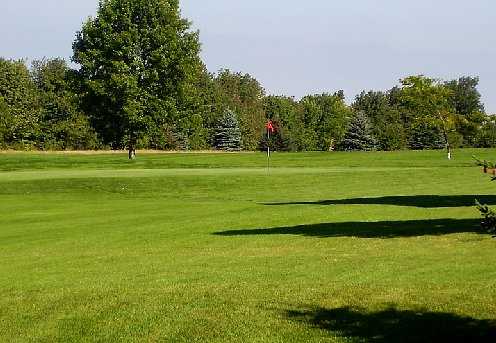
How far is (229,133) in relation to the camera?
118875 mm

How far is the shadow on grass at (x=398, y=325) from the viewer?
25.7 ft

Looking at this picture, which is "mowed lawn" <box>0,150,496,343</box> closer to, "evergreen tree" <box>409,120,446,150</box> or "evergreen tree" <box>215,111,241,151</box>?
"evergreen tree" <box>409,120,446,150</box>

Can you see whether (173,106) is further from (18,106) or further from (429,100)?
(18,106)

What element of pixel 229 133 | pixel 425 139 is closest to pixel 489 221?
pixel 425 139

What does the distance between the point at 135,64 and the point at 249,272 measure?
55112 mm

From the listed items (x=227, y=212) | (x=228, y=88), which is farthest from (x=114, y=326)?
(x=228, y=88)

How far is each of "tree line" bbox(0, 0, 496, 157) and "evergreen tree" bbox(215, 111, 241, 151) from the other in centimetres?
18

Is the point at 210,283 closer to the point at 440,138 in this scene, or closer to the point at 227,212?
the point at 227,212

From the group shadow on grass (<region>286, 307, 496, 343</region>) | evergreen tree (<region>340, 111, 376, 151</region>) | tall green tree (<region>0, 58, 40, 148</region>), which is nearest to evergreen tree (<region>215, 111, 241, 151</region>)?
evergreen tree (<region>340, 111, 376, 151</region>)

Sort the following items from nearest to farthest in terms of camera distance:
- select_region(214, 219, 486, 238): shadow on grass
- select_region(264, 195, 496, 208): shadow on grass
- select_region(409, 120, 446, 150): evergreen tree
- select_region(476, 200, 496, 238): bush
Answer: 1. select_region(476, 200, 496, 238): bush
2. select_region(214, 219, 486, 238): shadow on grass
3. select_region(264, 195, 496, 208): shadow on grass
4. select_region(409, 120, 446, 150): evergreen tree

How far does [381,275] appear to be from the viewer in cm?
1102

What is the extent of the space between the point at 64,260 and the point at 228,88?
129023 millimetres

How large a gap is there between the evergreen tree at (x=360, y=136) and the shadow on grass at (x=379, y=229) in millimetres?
94648

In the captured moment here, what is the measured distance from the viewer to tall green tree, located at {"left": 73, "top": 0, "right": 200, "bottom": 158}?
2510 inches
